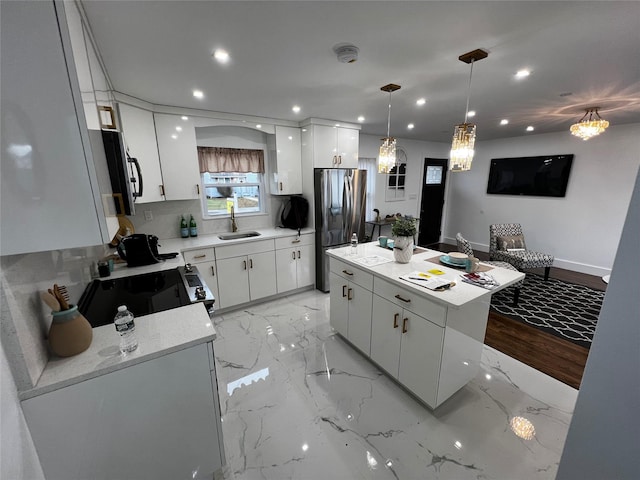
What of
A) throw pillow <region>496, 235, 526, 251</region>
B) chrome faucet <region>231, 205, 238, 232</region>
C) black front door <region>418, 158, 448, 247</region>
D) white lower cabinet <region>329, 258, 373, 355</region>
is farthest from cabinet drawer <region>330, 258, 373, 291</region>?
black front door <region>418, 158, 448, 247</region>

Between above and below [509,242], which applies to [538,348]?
below

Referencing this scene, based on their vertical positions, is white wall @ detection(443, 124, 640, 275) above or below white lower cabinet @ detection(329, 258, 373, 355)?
above

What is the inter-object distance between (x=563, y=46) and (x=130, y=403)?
3062mm

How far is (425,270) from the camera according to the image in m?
2.12

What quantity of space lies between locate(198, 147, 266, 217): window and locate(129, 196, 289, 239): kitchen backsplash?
12cm

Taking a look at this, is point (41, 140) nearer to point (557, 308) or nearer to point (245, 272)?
point (245, 272)

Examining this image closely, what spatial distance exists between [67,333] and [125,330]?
0.66 feet

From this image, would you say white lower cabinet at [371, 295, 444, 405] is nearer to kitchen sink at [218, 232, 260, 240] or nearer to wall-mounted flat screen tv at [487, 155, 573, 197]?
kitchen sink at [218, 232, 260, 240]

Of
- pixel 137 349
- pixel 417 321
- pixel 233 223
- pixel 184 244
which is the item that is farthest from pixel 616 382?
pixel 233 223

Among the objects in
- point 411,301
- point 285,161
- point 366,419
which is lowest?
point 366,419

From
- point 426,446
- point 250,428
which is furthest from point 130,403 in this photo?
point 426,446

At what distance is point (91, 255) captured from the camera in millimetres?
1978

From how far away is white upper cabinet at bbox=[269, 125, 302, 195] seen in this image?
3.57 meters

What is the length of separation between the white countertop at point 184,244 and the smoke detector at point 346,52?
81.2 inches
